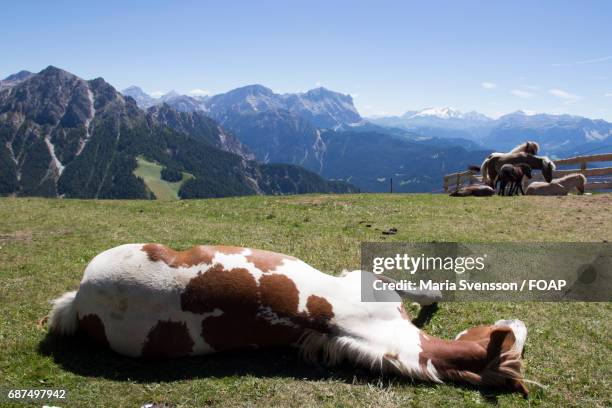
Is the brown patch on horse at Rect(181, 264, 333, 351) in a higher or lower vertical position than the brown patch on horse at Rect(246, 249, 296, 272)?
lower

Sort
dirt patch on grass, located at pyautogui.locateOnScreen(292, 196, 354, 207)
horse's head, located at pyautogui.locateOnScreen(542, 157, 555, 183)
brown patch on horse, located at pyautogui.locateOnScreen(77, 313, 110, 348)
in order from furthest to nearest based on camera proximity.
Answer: horse's head, located at pyautogui.locateOnScreen(542, 157, 555, 183)
dirt patch on grass, located at pyautogui.locateOnScreen(292, 196, 354, 207)
brown patch on horse, located at pyautogui.locateOnScreen(77, 313, 110, 348)

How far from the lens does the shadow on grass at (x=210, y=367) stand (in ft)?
19.8

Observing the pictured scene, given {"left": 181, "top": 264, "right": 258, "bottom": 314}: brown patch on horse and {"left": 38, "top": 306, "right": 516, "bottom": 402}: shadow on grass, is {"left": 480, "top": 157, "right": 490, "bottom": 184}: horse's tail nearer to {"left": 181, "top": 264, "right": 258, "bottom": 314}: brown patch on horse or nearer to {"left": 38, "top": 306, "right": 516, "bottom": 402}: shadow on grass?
{"left": 38, "top": 306, "right": 516, "bottom": 402}: shadow on grass

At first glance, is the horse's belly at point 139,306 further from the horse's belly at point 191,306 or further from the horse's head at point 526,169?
the horse's head at point 526,169

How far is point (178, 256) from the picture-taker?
621 cm

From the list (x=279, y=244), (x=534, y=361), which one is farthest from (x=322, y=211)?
(x=534, y=361)

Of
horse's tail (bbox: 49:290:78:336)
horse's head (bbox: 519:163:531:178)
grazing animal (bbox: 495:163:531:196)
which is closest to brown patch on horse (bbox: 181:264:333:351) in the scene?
horse's tail (bbox: 49:290:78:336)

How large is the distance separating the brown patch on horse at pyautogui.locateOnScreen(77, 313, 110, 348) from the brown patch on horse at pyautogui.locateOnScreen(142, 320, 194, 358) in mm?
642

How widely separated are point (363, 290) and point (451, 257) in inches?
271

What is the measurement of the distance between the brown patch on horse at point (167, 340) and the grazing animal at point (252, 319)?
13 millimetres

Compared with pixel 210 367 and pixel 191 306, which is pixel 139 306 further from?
pixel 210 367

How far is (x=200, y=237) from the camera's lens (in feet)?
49.2

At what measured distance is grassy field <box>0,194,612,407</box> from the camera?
5777mm

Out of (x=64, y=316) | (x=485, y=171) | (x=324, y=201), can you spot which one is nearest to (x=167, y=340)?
(x=64, y=316)
